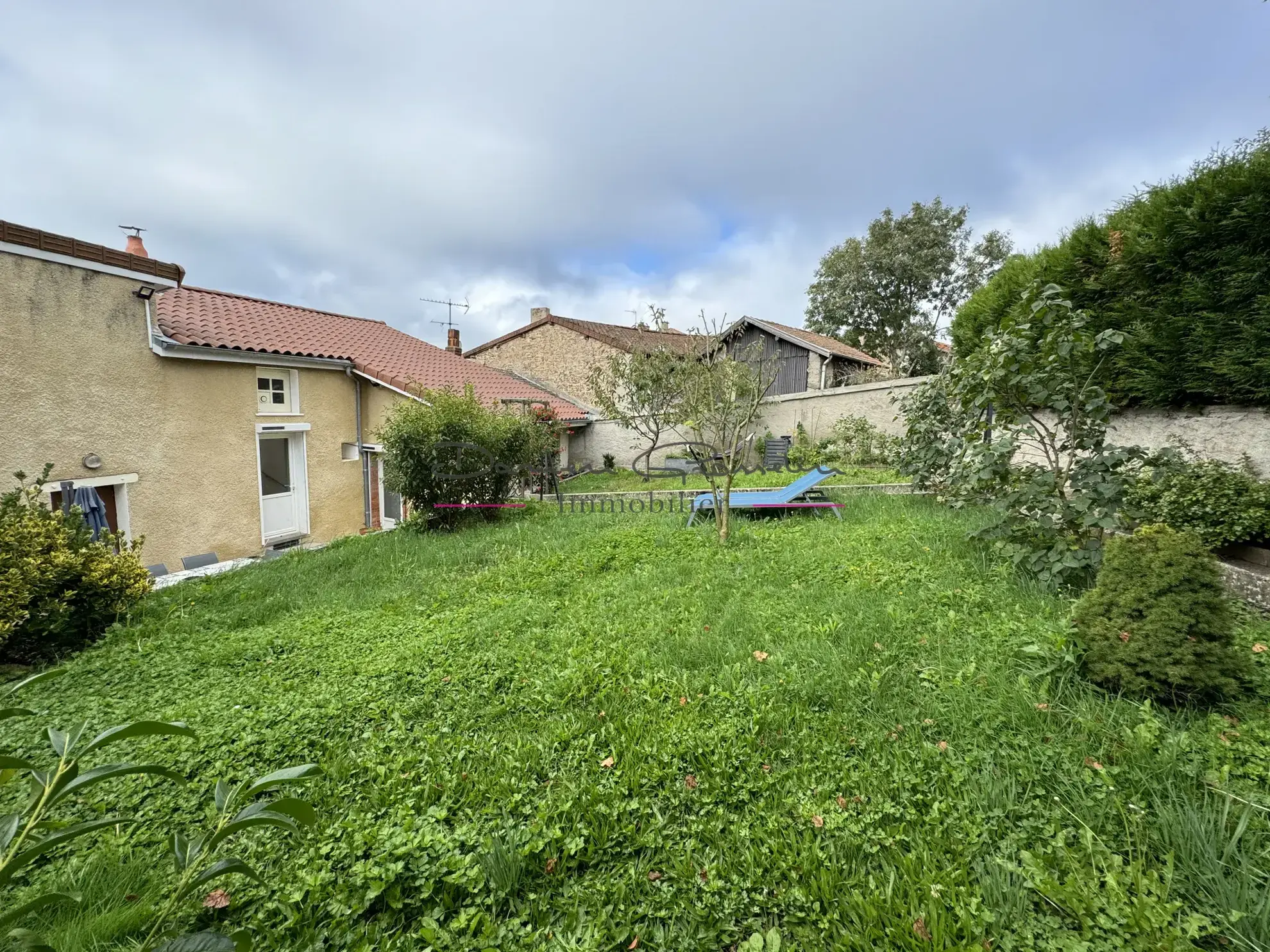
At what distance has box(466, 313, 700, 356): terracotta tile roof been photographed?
54.5ft

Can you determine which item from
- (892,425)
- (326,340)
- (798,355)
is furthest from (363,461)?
(798,355)

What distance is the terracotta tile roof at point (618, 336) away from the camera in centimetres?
1662

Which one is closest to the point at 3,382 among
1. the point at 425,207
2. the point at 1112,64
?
the point at 425,207

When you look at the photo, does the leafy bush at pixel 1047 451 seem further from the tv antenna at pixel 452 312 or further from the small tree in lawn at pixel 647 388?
the tv antenna at pixel 452 312

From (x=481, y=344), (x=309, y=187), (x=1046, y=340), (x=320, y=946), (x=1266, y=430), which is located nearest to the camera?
(x=320, y=946)

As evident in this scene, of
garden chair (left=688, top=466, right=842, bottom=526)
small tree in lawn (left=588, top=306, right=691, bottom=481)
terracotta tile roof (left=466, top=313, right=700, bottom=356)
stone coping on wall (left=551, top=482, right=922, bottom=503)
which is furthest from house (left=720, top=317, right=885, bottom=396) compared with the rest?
garden chair (left=688, top=466, right=842, bottom=526)

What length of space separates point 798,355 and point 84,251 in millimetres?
17571

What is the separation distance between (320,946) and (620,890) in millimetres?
1031

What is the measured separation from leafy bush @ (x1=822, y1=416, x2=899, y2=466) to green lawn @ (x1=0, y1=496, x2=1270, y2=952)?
29.1ft

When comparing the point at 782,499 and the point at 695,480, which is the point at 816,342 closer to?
the point at 695,480

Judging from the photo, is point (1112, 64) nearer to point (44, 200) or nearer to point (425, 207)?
point (425, 207)

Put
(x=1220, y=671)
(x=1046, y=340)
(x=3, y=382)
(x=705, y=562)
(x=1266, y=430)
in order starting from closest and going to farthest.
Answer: (x=1220, y=671) → (x=1046, y=340) → (x=1266, y=430) → (x=705, y=562) → (x=3, y=382)

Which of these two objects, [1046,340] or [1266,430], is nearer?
[1046,340]

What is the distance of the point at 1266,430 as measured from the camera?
4.87 meters
